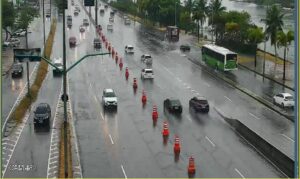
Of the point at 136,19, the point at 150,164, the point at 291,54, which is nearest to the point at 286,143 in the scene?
the point at 150,164

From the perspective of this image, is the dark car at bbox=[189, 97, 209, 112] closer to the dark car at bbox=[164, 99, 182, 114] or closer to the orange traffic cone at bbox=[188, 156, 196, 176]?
the dark car at bbox=[164, 99, 182, 114]

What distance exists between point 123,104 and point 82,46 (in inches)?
2063

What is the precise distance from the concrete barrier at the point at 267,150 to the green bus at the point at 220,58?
28716 mm

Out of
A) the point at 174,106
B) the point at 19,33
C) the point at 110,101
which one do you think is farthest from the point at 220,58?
the point at 19,33

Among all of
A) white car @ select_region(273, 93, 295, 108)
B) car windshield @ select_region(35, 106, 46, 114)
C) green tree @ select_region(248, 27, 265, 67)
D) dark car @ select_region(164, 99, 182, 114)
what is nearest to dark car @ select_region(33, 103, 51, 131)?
car windshield @ select_region(35, 106, 46, 114)

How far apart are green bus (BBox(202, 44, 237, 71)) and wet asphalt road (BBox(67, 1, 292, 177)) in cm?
269

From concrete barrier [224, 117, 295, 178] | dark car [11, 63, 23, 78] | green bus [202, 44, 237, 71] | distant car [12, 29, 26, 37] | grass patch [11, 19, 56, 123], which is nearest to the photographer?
concrete barrier [224, 117, 295, 178]

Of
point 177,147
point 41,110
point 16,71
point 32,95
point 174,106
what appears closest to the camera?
point 177,147

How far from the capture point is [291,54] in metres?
107

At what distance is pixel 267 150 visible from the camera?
147ft

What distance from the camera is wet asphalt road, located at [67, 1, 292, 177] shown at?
1639 inches

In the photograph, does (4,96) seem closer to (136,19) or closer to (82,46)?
(82,46)

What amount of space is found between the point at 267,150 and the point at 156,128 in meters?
11.3

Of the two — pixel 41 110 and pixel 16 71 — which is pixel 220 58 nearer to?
pixel 16 71
